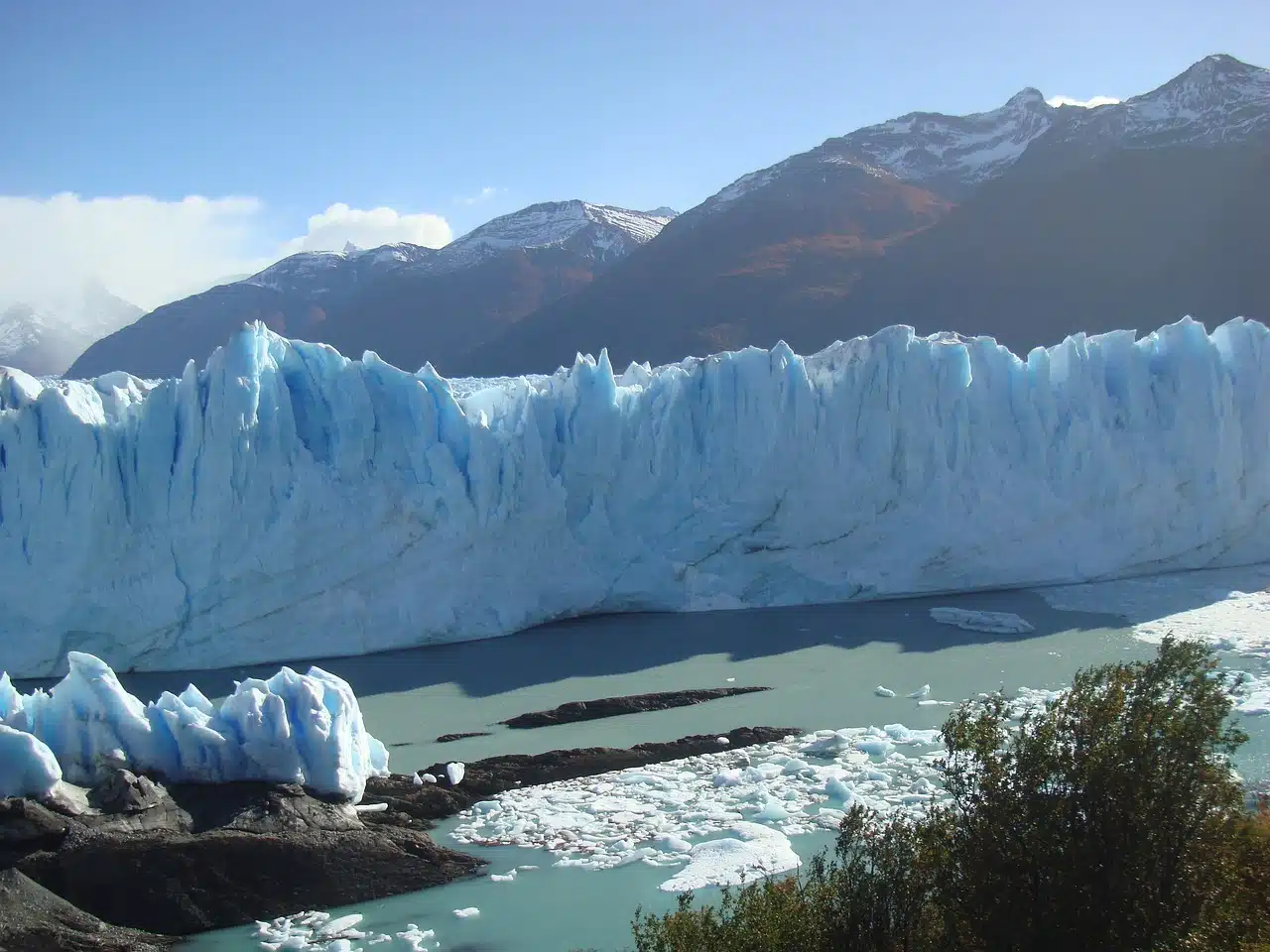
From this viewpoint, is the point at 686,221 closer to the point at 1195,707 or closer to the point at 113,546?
the point at 113,546

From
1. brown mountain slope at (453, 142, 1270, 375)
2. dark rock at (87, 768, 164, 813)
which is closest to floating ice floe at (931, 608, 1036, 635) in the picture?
dark rock at (87, 768, 164, 813)

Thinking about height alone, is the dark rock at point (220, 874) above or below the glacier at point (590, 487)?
below

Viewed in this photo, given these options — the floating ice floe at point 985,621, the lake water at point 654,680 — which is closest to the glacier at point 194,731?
the lake water at point 654,680

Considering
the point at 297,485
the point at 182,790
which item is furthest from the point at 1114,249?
the point at 182,790

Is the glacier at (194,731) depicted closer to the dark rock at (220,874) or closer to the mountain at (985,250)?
the dark rock at (220,874)

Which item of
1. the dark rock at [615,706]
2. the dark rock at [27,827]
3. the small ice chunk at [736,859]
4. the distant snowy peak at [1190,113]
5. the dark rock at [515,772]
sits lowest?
the small ice chunk at [736,859]

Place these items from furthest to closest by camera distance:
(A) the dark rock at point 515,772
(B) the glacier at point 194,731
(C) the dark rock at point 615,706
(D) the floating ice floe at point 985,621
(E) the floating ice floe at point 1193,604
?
(D) the floating ice floe at point 985,621 < (E) the floating ice floe at point 1193,604 < (C) the dark rock at point 615,706 < (A) the dark rock at point 515,772 < (B) the glacier at point 194,731

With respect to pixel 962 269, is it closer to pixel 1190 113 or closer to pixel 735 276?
pixel 735 276

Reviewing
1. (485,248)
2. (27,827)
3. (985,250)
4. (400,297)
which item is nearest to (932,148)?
(985,250)
